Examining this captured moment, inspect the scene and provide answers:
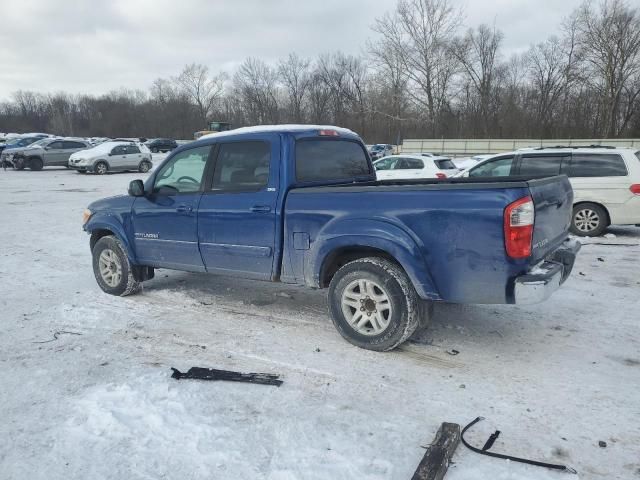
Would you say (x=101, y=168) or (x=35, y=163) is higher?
(x=35, y=163)

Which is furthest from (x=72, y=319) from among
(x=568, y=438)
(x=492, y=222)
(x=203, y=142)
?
(x=568, y=438)

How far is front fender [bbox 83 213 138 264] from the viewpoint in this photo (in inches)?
230

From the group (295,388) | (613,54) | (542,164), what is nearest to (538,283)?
(295,388)

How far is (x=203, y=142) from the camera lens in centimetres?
523

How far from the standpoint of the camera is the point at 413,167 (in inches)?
593

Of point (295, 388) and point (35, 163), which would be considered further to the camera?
point (35, 163)

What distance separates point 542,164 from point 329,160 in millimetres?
6183

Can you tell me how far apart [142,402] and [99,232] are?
350 cm

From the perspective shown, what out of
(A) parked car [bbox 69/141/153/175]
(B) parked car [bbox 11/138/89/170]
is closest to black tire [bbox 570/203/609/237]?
(A) parked car [bbox 69/141/153/175]

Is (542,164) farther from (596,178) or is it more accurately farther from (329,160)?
(329,160)

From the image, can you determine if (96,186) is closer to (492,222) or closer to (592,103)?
(492,222)

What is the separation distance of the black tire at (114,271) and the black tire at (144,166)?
22.3 m

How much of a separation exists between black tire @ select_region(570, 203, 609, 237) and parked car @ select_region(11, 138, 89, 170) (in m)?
26.6

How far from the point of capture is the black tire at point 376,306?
4.01 meters
